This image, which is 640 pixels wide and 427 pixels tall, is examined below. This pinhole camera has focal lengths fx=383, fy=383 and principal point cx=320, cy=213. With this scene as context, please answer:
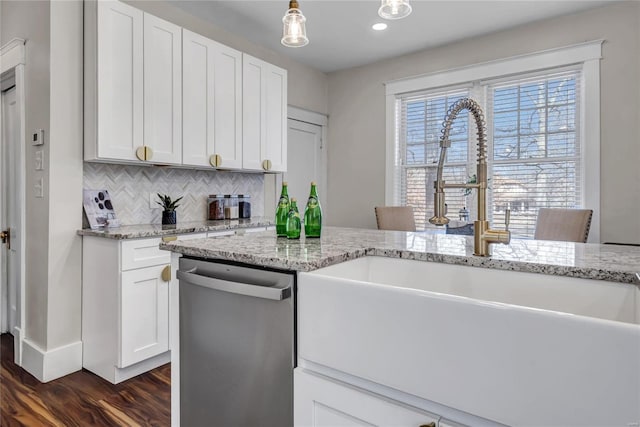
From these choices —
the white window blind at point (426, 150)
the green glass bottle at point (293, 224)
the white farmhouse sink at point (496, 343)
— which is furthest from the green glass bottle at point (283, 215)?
the white window blind at point (426, 150)

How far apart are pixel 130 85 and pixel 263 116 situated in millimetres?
1268

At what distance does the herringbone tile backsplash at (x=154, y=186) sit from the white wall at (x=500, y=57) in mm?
1468

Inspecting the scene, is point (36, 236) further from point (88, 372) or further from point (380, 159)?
point (380, 159)

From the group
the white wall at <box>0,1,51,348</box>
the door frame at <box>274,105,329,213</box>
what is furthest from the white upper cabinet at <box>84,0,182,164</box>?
the door frame at <box>274,105,329,213</box>

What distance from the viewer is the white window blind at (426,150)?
4086 millimetres

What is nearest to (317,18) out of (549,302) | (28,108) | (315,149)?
(315,149)

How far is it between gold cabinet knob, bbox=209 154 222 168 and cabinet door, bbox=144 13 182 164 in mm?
280

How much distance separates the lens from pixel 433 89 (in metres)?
4.18

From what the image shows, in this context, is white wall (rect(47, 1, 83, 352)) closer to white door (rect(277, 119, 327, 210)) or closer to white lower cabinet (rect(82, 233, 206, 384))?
white lower cabinet (rect(82, 233, 206, 384))

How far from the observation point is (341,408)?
1003mm

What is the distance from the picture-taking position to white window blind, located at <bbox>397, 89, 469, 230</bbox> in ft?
13.4

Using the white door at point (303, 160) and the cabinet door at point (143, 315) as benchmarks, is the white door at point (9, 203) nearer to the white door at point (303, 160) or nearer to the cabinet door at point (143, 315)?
the cabinet door at point (143, 315)

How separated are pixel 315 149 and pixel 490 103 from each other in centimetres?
206

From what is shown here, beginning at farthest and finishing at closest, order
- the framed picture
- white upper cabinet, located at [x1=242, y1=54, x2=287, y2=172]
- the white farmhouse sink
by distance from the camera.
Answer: white upper cabinet, located at [x1=242, y1=54, x2=287, y2=172] < the framed picture < the white farmhouse sink
